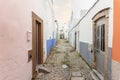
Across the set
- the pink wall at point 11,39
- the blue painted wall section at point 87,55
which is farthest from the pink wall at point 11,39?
the blue painted wall section at point 87,55

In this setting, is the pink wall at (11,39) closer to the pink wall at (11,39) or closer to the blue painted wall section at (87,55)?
the pink wall at (11,39)

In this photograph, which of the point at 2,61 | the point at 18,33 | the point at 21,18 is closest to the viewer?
the point at 2,61

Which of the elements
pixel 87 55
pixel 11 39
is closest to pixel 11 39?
pixel 11 39

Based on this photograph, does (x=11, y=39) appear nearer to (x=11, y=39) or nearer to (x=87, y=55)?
(x=11, y=39)

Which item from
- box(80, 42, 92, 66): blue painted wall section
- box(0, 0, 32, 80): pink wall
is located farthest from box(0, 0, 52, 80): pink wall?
box(80, 42, 92, 66): blue painted wall section

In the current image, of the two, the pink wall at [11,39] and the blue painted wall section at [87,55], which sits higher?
the pink wall at [11,39]

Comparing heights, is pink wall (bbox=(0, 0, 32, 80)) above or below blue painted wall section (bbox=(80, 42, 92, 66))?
above

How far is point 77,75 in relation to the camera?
5.33 meters

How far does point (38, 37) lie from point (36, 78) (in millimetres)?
2127

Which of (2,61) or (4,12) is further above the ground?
(4,12)

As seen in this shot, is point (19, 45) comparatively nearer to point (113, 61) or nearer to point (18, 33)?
point (18, 33)

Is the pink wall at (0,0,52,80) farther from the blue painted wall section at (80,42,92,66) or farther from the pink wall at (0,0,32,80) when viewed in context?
the blue painted wall section at (80,42,92,66)

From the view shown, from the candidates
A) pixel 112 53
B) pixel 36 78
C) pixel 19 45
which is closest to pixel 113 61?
pixel 112 53

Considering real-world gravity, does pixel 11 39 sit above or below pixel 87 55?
above
